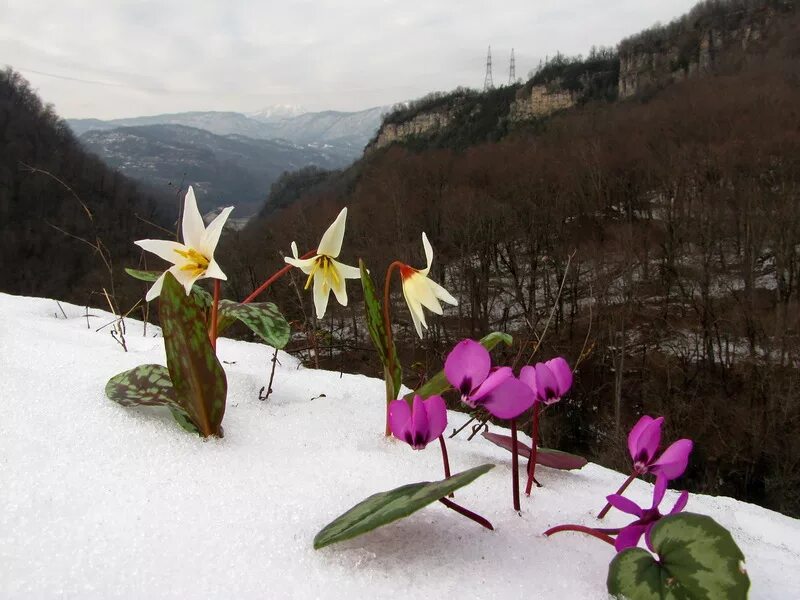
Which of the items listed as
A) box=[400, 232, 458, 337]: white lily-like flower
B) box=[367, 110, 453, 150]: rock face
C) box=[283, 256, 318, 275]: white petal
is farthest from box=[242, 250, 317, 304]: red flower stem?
box=[367, 110, 453, 150]: rock face

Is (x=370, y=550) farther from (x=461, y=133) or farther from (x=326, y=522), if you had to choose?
(x=461, y=133)

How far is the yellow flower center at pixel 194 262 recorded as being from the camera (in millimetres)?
1055

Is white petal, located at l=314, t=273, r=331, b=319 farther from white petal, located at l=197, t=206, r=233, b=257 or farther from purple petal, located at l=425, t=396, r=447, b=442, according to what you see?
purple petal, located at l=425, t=396, r=447, b=442

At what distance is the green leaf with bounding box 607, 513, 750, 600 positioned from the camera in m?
0.55

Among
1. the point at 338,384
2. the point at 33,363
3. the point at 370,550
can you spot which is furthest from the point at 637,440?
the point at 33,363

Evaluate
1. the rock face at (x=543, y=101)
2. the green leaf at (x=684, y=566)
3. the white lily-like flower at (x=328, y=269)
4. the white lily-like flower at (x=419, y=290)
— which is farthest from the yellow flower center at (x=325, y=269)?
the rock face at (x=543, y=101)

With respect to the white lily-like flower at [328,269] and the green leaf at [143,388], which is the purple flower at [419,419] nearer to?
the white lily-like flower at [328,269]

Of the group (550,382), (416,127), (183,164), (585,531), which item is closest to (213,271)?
(550,382)

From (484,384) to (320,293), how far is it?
59 cm

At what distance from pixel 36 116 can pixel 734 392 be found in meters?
61.4

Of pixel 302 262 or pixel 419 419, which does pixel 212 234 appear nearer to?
pixel 302 262

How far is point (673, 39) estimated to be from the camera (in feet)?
174

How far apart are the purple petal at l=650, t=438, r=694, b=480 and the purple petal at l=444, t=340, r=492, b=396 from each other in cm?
30

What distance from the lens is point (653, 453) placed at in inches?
32.0
